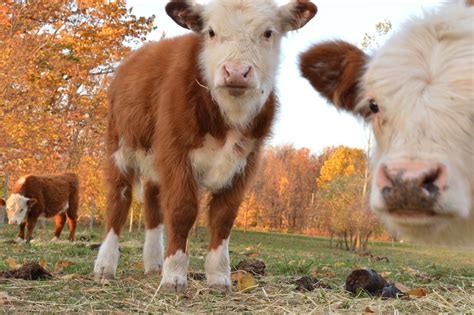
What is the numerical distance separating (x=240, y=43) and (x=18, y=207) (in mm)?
11699

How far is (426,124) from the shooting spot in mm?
2932

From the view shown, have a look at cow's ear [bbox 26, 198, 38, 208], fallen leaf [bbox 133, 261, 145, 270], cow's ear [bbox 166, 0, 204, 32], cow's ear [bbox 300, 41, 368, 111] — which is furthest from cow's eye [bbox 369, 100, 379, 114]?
cow's ear [bbox 26, 198, 38, 208]

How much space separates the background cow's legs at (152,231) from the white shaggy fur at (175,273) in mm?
1276

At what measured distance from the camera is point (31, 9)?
20375 millimetres

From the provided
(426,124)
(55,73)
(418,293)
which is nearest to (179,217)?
(418,293)

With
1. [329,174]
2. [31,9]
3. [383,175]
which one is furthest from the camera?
[329,174]

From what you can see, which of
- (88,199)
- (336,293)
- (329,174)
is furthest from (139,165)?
(329,174)

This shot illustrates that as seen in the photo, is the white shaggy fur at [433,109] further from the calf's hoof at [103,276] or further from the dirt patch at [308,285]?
the calf's hoof at [103,276]

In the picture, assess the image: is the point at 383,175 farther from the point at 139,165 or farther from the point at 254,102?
the point at 139,165

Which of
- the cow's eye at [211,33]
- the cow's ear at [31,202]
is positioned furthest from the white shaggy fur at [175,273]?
the cow's ear at [31,202]

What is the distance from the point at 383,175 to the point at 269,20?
124 inches

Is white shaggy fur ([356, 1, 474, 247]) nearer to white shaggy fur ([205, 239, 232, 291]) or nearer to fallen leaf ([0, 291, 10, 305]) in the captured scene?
white shaggy fur ([205, 239, 232, 291])

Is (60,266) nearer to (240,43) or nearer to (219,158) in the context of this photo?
(219,158)

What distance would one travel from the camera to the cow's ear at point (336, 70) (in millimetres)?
3957
